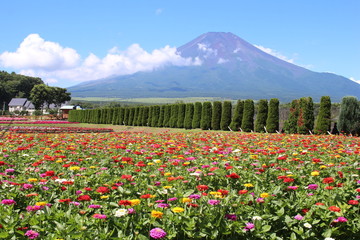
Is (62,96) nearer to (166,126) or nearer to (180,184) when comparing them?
(166,126)

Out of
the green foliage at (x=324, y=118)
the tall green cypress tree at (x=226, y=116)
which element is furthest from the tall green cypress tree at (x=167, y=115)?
the green foliage at (x=324, y=118)

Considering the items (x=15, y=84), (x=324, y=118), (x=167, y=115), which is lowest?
(x=167, y=115)

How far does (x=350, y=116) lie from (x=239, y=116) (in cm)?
745

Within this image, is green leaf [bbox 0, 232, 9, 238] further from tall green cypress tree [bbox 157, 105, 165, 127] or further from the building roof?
the building roof

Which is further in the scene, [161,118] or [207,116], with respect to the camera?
[161,118]

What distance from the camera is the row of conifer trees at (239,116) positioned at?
19.6 metres

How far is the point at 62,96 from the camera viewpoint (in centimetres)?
9950

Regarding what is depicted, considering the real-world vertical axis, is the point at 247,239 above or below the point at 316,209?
below

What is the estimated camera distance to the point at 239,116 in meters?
24.0

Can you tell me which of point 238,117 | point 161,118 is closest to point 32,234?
point 238,117

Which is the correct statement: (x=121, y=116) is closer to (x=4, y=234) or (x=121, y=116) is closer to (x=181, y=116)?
(x=181, y=116)

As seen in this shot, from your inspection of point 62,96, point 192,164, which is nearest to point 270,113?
point 192,164

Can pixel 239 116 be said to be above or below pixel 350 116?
below

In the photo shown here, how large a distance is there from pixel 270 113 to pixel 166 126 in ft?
42.0
